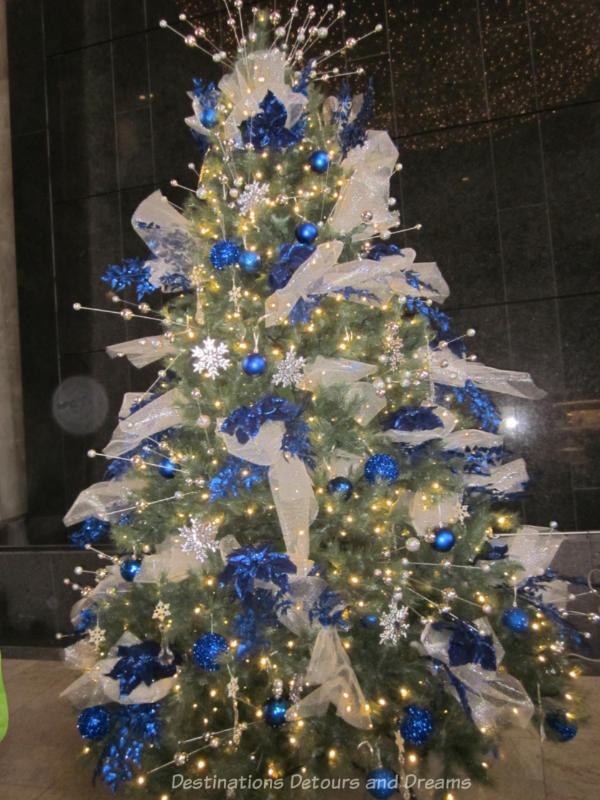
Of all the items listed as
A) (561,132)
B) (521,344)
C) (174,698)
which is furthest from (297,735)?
(561,132)

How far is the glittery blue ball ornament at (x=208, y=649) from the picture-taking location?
1571 mm

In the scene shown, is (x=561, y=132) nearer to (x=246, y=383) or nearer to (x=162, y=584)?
(x=246, y=383)

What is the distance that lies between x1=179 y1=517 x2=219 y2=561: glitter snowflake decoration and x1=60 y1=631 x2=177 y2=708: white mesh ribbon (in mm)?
361

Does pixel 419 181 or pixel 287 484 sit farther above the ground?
pixel 419 181

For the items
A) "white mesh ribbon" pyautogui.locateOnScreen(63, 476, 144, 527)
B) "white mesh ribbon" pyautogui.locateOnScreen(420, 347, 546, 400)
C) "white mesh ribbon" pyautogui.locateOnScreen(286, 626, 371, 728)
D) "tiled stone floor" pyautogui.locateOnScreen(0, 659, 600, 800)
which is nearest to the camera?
"white mesh ribbon" pyautogui.locateOnScreen(286, 626, 371, 728)

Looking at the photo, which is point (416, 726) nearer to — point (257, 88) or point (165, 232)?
point (165, 232)

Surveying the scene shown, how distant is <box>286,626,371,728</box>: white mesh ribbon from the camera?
58.9 inches

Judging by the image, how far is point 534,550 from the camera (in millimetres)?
1877

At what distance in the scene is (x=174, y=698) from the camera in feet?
5.47

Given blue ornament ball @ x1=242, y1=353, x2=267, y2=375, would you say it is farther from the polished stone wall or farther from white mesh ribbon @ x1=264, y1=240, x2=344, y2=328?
the polished stone wall

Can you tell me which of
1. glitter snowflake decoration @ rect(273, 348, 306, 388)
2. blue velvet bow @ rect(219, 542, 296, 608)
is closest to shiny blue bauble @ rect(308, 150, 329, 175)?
glitter snowflake decoration @ rect(273, 348, 306, 388)

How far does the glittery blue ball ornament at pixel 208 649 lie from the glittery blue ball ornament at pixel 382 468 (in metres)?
0.60

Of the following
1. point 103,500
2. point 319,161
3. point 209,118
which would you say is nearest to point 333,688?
point 103,500

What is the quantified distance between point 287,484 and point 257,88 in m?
1.22
